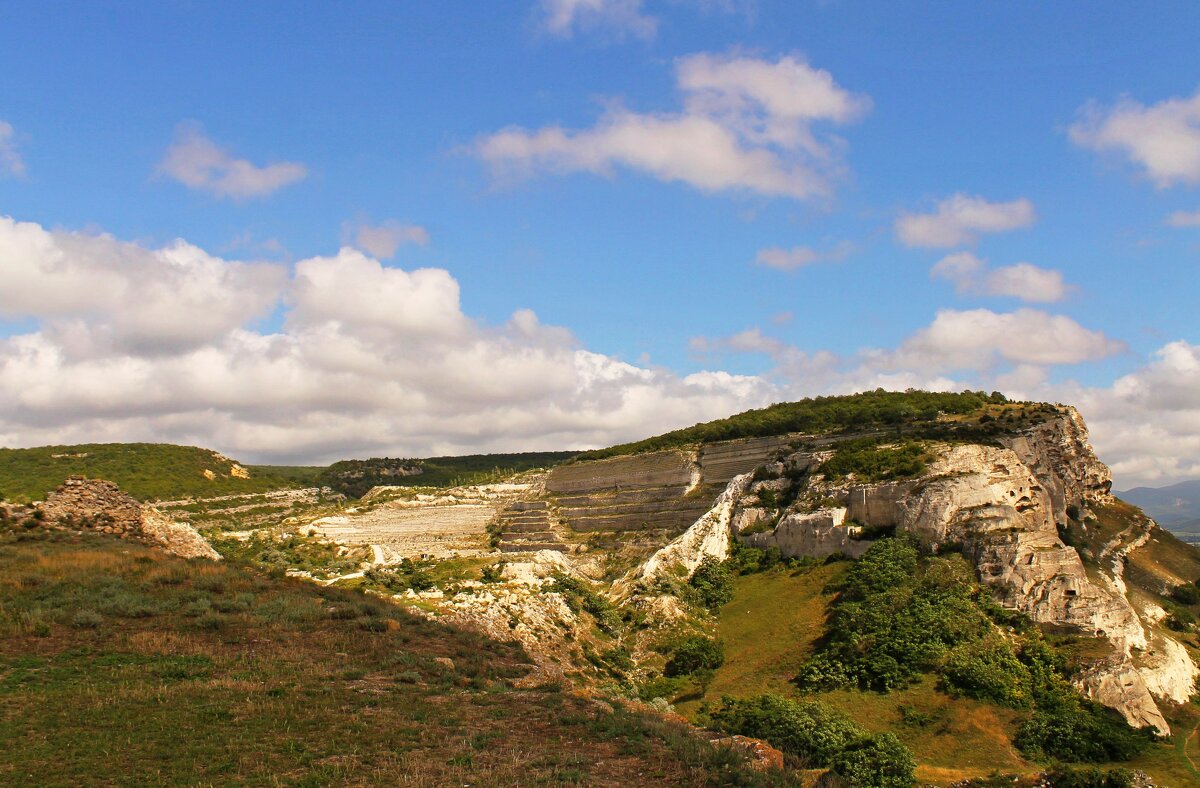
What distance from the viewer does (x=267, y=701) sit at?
14.8 m

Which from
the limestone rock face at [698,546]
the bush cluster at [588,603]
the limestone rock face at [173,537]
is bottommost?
the bush cluster at [588,603]

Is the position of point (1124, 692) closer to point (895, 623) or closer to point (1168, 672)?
point (1168, 672)

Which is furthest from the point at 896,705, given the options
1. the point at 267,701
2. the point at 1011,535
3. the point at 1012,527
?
the point at 267,701

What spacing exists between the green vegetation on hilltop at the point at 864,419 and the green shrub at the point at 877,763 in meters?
28.6

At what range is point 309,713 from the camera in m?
14.3

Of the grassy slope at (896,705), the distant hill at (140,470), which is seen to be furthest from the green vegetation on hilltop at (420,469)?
the grassy slope at (896,705)

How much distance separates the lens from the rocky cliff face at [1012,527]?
30.0 meters

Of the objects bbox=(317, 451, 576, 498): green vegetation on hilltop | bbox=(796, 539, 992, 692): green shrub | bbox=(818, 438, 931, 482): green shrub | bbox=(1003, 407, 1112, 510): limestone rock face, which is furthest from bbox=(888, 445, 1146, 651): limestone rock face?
bbox=(317, 451, 576, 498): green vegetation on hilltop

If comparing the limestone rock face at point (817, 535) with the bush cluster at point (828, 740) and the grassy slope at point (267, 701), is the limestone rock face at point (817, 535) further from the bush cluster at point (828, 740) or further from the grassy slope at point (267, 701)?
the grassy slope at point (267, 701)

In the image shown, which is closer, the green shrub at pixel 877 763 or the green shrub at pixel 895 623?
the green shrub at pixel 877 763

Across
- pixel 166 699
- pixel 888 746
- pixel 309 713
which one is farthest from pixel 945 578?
pixel 166 699

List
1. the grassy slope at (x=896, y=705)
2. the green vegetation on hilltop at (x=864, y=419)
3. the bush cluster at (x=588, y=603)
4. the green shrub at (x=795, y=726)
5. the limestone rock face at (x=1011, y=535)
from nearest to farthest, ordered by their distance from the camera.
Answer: the green shrub at (x=795, y=726) < the grassy slope at (x=896, y=705) < the limestone rock face at (x=1011, y=535) < the bush cluster at (x=588, y=603) < the green vegetation on hilltop at (x=864, y=419)

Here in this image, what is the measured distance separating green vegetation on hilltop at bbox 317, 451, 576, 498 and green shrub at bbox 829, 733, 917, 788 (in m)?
89.3

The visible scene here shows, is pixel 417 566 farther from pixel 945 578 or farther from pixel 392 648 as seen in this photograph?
pixel 945 578
